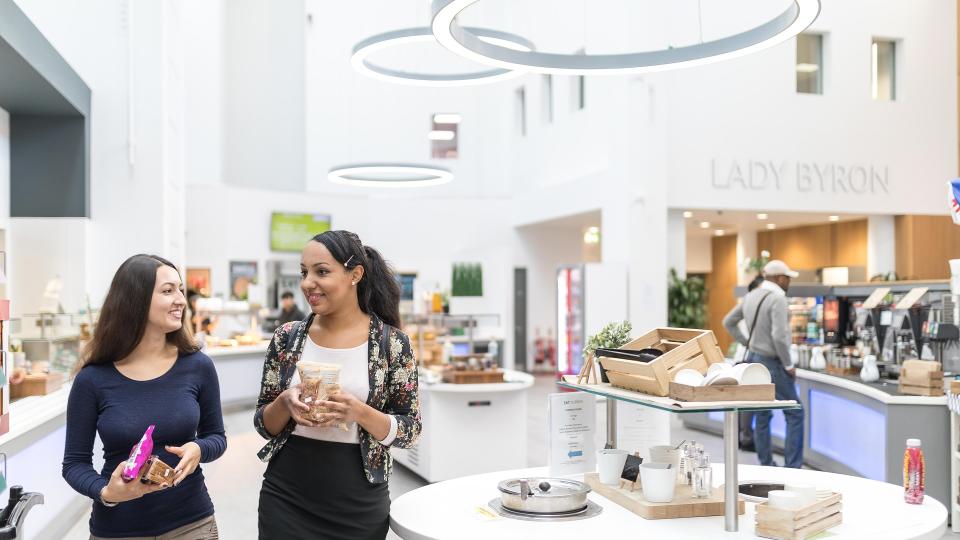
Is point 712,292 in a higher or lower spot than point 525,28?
lower

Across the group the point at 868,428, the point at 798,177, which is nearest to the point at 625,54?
the point at 868,428

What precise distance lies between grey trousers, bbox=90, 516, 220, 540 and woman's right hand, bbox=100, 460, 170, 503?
207 mm

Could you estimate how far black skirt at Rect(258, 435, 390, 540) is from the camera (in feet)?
7.98

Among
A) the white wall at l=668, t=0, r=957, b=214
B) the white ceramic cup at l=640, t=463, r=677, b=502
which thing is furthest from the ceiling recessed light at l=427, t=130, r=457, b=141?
the white ceramic cup at l=640, t=463, r=677, b=502

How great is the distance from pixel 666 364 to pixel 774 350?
457 centimetres

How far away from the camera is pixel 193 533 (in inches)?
97.0

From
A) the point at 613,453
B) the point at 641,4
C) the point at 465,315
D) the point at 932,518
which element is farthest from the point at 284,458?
the point at 641,4

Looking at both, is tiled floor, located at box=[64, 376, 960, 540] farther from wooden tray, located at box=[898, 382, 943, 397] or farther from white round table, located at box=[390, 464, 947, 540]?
white round table, located at box=[390, 464, 947, 540]

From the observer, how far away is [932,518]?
2736 millimetres

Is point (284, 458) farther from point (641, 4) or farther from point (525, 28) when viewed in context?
→ point (525, 28)

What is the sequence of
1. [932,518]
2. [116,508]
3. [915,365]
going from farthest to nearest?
[915,365], [932,518], [116,508]

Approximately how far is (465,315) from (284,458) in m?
6.62

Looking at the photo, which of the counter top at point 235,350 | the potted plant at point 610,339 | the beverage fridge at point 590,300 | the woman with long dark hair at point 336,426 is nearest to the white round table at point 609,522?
the woman with long dark hair at point 336,426

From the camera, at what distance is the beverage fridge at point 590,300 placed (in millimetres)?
12133
